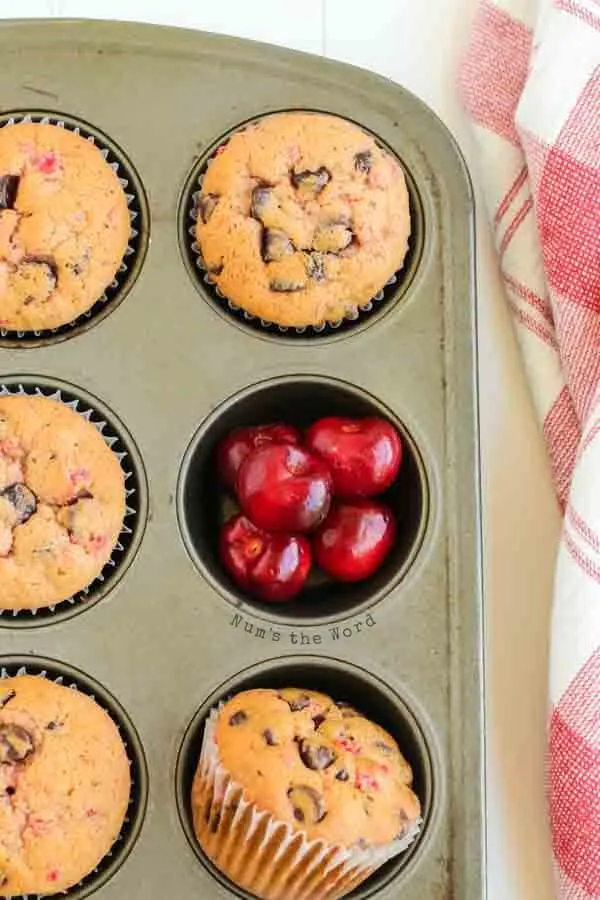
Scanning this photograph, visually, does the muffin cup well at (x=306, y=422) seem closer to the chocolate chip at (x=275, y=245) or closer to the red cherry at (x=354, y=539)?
the red cherry at (x=354, y=539)

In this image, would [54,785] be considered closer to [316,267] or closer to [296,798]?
[296,798]

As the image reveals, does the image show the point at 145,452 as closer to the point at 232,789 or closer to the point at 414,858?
the point at 232,789

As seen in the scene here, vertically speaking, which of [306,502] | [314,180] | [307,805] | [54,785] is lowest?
[54,785]

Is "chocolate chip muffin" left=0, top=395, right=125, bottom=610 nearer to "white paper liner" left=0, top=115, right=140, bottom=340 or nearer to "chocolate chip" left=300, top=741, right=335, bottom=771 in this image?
"white paper liner" left=0, top=115, right=140, bottom=340

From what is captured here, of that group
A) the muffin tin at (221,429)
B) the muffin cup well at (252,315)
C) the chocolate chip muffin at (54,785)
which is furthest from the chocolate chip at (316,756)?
the muffin cup well at (252,315)

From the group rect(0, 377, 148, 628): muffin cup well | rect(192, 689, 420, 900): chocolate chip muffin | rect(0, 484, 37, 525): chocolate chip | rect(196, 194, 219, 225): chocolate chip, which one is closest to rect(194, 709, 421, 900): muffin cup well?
rect(192, 689, 420, 900): chocolate chip muffin

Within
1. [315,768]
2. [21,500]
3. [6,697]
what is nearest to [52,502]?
[21,500]
